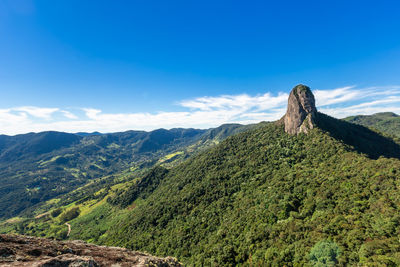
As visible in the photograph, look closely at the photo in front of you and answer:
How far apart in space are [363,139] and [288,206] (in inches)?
4655

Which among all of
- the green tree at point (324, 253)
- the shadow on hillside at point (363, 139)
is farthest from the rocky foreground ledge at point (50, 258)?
the shadow on hillside at point (363, 139)

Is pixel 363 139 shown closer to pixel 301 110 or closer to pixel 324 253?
pixel 301 110

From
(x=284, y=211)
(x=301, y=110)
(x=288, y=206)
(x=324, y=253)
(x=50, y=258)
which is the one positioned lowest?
(x=284, y=211)

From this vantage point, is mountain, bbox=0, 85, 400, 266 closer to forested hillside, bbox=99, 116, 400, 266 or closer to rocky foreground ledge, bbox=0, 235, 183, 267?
forested hillside, bbox=99, 116, 400, 266

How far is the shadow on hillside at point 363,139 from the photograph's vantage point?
120831 mm

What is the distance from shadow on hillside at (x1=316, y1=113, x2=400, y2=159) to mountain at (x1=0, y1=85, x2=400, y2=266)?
3.35 feet

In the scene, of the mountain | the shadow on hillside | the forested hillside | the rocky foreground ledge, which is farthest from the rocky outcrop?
the rocky foreground ledge

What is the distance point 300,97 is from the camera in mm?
143375

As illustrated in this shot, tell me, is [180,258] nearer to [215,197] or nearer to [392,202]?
[215,197]

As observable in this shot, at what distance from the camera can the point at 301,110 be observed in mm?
141250

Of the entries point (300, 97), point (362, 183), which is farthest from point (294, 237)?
point (300, 97)

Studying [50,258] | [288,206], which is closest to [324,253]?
[288,206]

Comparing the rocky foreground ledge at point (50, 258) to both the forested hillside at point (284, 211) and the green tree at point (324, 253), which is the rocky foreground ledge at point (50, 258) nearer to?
the green tree at point (324, 253)

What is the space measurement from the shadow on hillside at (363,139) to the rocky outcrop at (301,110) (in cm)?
884
